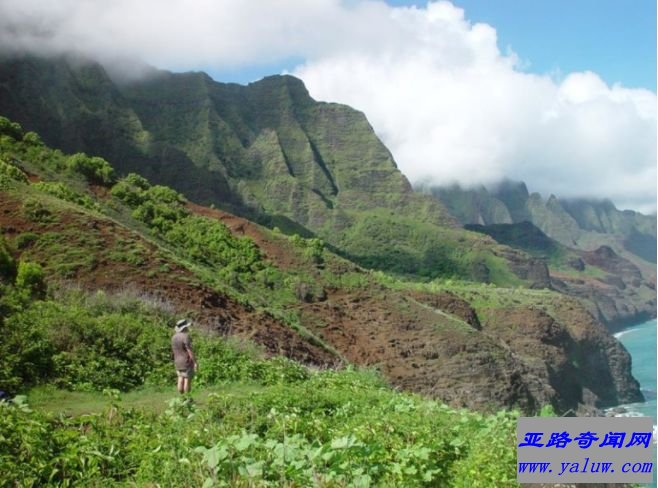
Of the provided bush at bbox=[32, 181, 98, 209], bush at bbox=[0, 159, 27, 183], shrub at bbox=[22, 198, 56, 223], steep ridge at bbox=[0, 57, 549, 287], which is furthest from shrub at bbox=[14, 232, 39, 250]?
steep ridge at bbox=[0, 57, 549, 287]

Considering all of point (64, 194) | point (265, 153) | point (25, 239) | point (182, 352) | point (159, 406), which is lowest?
point (159, 406)

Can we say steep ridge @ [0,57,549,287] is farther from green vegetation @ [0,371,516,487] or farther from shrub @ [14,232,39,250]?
green vegetation @ [0,371,516,487]

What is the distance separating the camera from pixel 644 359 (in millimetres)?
120312

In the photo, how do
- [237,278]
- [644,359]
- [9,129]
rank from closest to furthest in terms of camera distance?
Answer: 1. [237,278]
2. [9,129]
3. [644,359]

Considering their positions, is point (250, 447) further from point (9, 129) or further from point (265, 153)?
point (265, 153)

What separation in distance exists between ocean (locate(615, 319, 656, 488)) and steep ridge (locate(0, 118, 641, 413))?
1113 inches

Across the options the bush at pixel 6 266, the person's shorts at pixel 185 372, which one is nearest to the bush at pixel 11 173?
the bush at pixel 6 266

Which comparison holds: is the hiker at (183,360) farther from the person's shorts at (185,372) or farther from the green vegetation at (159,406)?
the green vegetation at (159,406)

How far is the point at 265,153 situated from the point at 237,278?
92.5 metres

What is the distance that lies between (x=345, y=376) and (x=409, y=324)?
69.9 feet

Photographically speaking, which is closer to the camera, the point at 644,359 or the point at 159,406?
the point at 159,406

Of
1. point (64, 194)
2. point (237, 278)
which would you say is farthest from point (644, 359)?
point (64, 194)

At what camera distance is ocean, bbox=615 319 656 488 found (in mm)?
81500

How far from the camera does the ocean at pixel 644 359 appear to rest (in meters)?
81.5
